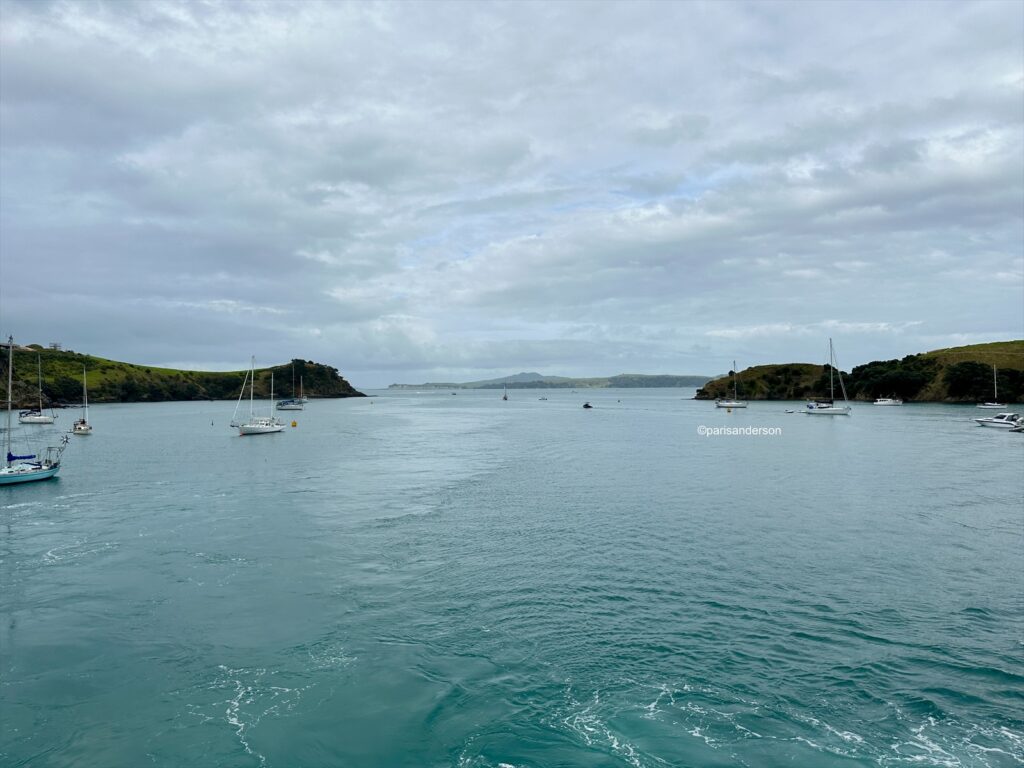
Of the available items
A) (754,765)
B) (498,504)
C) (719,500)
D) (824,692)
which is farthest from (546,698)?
(719,500)

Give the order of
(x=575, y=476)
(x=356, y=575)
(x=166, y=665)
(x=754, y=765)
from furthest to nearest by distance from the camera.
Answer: (x=575, y=476) < (x=356, y=575) < (x=166, y=665) < (x=754, y=765)

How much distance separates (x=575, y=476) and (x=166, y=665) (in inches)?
1611

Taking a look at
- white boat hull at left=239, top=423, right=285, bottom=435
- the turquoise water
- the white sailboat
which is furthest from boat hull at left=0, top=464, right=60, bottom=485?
the white sailboat

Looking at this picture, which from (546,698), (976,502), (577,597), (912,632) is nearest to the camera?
(546,698)

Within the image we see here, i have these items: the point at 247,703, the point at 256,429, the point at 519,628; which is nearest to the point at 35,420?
the point at 256,429

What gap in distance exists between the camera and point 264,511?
138 ft

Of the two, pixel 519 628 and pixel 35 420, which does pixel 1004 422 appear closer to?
pixel 519 628

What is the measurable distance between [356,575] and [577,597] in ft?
33.0

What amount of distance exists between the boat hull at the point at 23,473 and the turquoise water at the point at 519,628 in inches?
410

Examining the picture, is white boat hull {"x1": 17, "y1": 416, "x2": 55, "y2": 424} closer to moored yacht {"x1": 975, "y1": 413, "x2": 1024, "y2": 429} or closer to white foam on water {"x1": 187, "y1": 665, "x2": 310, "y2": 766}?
white foam on water {"x1": 187, "y1": 665, "x2": 310, "y2": 766}

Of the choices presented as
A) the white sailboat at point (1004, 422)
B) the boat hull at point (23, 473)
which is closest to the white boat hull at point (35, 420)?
the boat hull at point (23, 473)

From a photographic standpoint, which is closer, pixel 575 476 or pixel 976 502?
pixel 976 502

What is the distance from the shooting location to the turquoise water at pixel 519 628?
47.7 ft

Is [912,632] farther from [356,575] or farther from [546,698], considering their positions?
[356,575]
